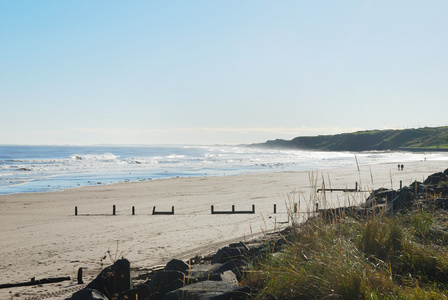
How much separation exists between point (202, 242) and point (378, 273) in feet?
26.8

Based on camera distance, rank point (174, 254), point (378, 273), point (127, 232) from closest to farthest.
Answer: point (378, 273)
point (174, 254)
point (127, 232)

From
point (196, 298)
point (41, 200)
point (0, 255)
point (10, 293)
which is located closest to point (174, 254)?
point (10, 293)

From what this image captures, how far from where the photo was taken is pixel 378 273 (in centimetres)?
452

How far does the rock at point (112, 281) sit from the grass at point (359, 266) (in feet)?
6.60

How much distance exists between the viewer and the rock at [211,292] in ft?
15.7

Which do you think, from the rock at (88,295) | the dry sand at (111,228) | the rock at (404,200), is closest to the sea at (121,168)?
the rock at (88,295)

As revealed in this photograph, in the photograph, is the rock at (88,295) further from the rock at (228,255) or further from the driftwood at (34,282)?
the driftwood at (34,282)

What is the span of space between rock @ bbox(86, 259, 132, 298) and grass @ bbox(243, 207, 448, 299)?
2013 mm

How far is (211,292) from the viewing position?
4875 millimetres

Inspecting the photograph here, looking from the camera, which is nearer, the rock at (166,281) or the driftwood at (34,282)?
the rock at (166,281)

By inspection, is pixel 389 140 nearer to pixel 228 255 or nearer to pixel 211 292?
pixel 228 255

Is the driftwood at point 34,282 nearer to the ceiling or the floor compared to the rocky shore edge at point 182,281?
nearer to the floor

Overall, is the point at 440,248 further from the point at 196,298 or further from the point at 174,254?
the point at 174,254

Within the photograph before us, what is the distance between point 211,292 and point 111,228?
10.7m
